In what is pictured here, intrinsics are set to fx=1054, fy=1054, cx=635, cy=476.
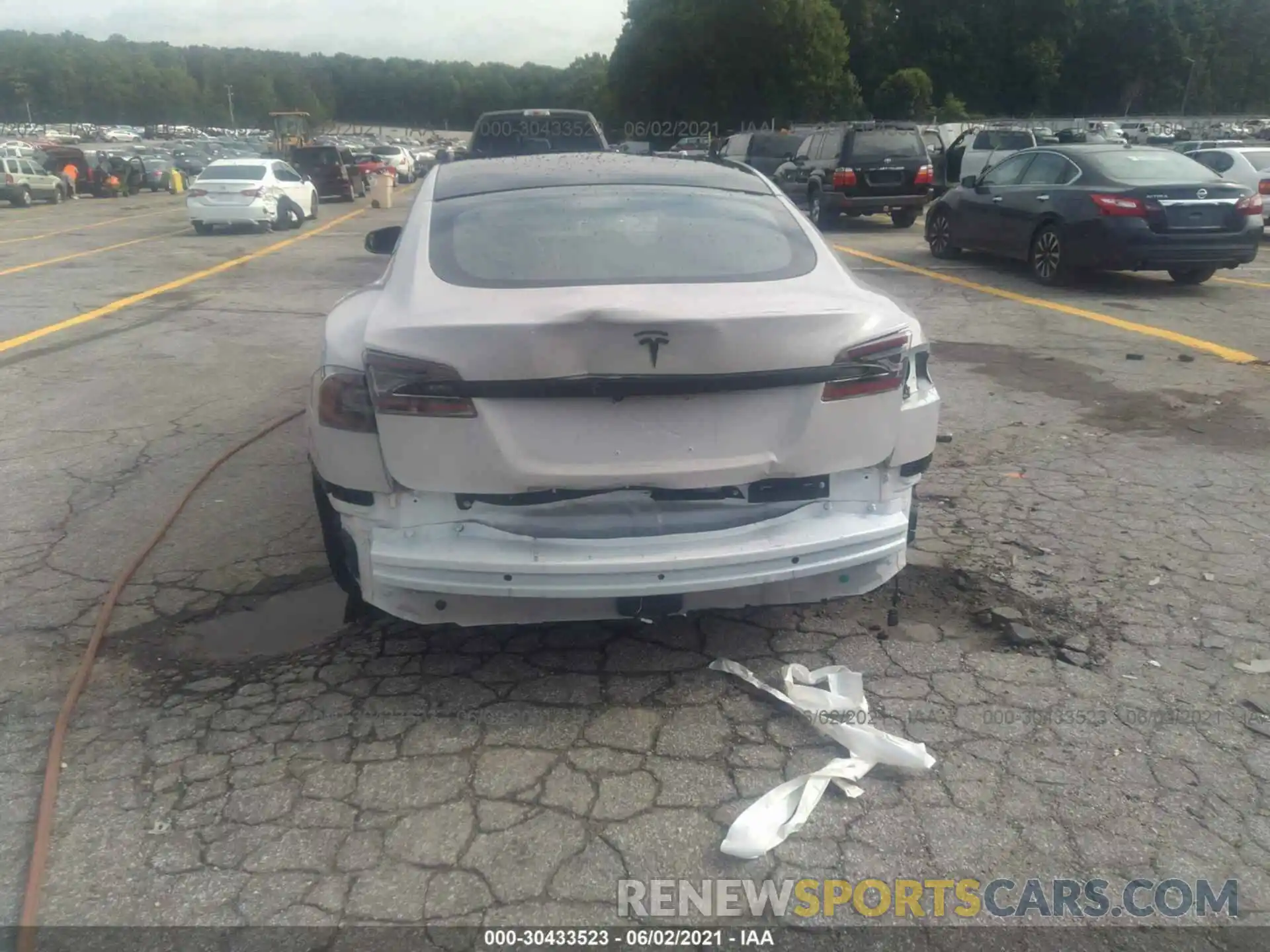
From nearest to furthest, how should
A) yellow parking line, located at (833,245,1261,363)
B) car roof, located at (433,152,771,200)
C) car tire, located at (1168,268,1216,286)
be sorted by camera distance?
car roof, located at (433,152,771,200)
yellow parking line, located at (833,245,1261,363)
car tire, located at (1168,268,1216,286)

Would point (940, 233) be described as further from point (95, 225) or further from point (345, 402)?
point (95, 225)

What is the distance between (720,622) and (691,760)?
0.94 metres

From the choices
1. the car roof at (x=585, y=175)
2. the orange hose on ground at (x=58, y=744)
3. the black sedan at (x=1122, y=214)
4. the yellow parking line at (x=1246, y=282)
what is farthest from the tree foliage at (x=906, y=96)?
the orange hose on ground at (x=58, y=744)

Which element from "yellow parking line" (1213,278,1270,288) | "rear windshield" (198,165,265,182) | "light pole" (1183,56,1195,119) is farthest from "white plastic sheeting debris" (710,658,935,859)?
"light pole" (1183,56,1195,119)

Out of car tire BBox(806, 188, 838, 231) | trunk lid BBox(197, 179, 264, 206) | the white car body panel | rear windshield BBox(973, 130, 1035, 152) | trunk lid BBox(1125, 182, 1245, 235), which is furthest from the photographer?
rear windshield BBox(973, 130, 1035, 152)

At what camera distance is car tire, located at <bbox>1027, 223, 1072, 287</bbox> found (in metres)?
11.9

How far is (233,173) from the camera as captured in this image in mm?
21281

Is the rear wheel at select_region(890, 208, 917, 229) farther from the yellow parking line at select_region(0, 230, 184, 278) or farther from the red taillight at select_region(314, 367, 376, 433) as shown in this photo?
the red taillight at select_region(314, 367, 376, 433)

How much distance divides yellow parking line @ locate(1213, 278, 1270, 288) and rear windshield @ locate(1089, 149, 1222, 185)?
4.67 feet

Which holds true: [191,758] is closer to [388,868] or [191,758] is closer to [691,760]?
[388,868]

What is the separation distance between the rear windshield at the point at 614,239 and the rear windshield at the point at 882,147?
1616 cm

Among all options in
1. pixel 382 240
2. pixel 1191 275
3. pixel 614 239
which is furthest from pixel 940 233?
pixel 614 239

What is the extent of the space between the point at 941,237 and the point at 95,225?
18.2m

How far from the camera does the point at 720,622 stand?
4.07m
